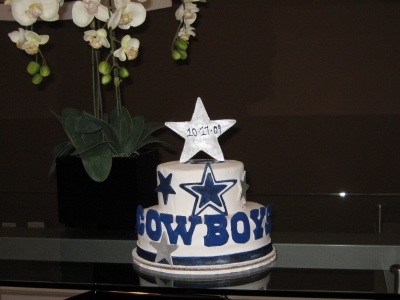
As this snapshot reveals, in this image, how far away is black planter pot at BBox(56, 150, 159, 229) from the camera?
50.5 inches

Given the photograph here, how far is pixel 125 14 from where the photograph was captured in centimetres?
120

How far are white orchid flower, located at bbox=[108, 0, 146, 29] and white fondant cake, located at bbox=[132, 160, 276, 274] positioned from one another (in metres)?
0.29

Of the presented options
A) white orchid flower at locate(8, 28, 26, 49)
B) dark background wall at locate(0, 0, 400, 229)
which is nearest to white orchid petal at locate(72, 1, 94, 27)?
white orchid flower at locate(8, 28, 26, 49)

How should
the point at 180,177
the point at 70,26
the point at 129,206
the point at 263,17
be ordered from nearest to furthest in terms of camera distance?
the point at 180,177, the point at 129,206, the point at 263,17, the point at 70,26

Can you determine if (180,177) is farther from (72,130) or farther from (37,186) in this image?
(37,186)

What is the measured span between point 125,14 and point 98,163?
290 millimetres

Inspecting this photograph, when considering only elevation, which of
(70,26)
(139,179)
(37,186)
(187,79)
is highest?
(70,26)

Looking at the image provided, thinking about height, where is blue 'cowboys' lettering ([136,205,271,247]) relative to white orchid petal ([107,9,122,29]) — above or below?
below

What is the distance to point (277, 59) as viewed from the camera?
2107 millimetres

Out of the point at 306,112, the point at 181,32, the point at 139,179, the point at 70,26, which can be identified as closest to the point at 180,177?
the point at 139,179

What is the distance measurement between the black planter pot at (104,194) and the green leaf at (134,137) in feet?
0.10

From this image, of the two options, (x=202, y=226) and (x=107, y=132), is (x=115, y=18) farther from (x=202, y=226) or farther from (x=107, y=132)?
(x=202, y=226)

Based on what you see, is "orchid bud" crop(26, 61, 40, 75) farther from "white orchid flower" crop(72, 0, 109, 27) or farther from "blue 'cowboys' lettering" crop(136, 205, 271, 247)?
"blue 'cowboys' lettering" crop(136, 205, 271, 247)

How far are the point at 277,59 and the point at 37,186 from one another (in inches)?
36.8
